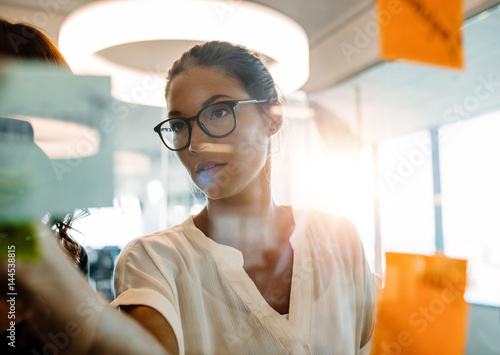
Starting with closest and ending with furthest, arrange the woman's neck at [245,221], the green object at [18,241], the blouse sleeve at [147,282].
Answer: the green object at [18,241] < the blouse sleeve at [147,282] < the woman's neck at [245,221]

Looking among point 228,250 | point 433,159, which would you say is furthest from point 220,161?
point 433,159

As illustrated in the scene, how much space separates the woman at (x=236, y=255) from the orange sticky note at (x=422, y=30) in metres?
0.16

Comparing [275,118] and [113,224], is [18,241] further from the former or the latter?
[275,118]

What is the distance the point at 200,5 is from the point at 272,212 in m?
0.31

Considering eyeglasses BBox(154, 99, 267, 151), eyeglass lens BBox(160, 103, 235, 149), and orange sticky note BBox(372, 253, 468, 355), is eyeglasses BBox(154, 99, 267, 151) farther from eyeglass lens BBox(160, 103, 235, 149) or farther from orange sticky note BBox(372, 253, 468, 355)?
orange sticky note BBox(372, 253, 468, 355)

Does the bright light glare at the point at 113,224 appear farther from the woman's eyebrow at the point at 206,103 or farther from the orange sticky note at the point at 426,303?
the orange sticky note at the point at 426,303

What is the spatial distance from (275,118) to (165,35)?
18cm

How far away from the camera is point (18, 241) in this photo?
0.78 ft

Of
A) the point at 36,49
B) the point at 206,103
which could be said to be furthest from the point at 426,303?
the point at 36,49

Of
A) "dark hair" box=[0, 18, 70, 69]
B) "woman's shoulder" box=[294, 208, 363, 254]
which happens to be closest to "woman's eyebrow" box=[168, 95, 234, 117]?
"dark hair" box=[0, 18, 70, 69]

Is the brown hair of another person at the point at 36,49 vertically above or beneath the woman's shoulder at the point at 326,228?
above

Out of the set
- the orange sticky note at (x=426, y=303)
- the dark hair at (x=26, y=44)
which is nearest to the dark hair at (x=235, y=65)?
the dark hair at (x=26, y=44)

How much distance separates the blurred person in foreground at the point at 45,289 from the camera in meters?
0.24

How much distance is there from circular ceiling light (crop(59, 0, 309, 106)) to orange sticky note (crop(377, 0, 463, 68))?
138mm
